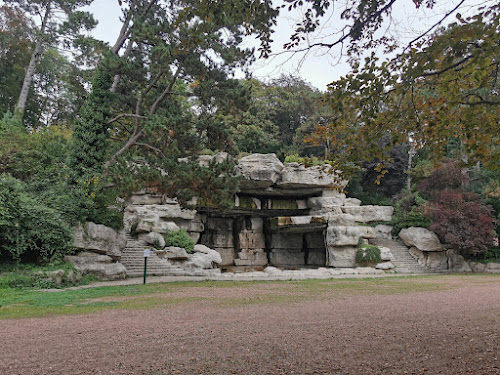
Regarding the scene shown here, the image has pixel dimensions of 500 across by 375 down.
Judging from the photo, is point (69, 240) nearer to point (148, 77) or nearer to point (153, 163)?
point (153, 163)

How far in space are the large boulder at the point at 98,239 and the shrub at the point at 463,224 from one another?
17744mm

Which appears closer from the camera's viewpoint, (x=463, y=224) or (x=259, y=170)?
(x=463, y=224)

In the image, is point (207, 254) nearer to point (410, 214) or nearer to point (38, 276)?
point (38, 276)

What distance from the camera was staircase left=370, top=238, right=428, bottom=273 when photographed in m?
20.8

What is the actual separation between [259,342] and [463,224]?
834 inches

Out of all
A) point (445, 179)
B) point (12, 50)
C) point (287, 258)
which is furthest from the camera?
point (12, 50)

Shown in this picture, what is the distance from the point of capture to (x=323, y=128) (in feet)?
13.4

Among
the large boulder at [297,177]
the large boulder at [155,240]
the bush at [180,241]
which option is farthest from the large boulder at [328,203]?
the large boulder at [155,240]

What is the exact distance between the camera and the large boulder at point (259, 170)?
21969 millimetres

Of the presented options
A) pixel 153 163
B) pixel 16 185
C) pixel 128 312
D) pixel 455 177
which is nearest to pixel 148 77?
pixel 153 163

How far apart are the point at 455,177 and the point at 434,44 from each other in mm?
24408

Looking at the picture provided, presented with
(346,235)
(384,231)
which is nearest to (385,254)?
(346,235)

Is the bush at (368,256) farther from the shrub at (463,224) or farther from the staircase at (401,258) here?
the shrub at (463,224)

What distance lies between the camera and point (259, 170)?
22.0m
